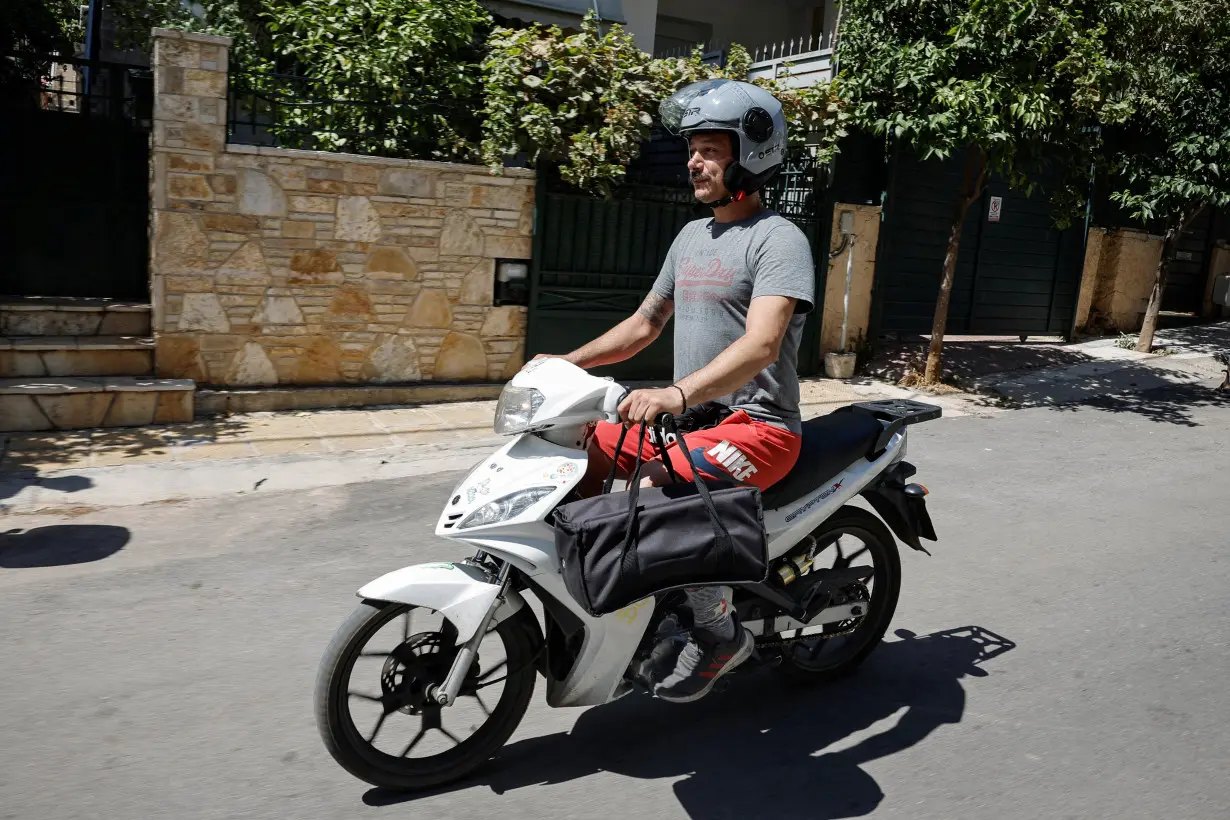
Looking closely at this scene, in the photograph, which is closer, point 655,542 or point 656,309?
point 655,542

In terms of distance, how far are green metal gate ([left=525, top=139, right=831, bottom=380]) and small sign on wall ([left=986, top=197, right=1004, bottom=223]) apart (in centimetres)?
514

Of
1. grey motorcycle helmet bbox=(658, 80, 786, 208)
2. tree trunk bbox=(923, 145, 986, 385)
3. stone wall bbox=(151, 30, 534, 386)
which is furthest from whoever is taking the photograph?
tree trunk bbox=(923, 145, 986, 385)

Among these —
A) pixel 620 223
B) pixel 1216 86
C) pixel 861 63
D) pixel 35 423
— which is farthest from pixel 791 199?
pixel 35 423

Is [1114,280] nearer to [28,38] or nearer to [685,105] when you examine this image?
[685,105]

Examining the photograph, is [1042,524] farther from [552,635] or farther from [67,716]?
[67,716]

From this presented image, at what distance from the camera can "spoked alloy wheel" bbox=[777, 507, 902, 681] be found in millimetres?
4027

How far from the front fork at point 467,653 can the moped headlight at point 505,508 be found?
0.56 feet

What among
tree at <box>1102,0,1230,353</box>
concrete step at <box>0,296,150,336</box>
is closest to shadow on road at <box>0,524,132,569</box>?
concrete step at <box>0,296,150,336</box>

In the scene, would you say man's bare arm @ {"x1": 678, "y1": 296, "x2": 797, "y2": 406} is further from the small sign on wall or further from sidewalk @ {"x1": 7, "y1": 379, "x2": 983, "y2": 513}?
the small sign on wall

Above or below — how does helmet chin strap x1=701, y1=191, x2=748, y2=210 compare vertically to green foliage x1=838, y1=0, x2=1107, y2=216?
below

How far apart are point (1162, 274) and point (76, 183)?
12.1 meters

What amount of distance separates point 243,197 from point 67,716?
17.9ft

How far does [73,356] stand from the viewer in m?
8.07

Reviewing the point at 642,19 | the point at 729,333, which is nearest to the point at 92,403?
the point at 729,333
